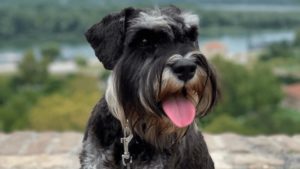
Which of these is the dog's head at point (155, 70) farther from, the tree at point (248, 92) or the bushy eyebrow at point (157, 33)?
the tree at point (248, 92)

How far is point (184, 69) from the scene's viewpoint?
10.6ft

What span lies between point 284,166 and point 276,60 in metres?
66.9

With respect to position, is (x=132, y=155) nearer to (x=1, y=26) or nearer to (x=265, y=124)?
(x=265, y=124)

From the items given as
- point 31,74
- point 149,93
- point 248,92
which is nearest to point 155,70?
point 149,93

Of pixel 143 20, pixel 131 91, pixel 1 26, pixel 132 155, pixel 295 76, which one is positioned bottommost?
pixel 295 76

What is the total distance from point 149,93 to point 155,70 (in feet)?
0.41

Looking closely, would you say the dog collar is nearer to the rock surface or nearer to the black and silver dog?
the black and silver dog

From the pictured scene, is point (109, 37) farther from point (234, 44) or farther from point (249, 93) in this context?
point (234, 44)

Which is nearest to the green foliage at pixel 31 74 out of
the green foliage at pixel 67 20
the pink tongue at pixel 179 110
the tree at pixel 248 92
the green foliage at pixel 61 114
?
the tree at pixel 248 92

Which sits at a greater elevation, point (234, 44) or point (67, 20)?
point (67, 20)

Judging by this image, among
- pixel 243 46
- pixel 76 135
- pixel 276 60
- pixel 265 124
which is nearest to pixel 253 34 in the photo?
pixel 243 46

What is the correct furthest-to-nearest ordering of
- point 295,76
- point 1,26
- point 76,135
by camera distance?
point 1,26, point 295,76, point 76,135

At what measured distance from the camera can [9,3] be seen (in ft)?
325

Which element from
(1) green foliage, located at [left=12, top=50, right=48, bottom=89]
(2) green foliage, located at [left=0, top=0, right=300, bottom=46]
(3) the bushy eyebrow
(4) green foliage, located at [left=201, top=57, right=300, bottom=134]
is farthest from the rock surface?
(2) green foliage, located at [left=0, top=0, right=300, bottom=46]
